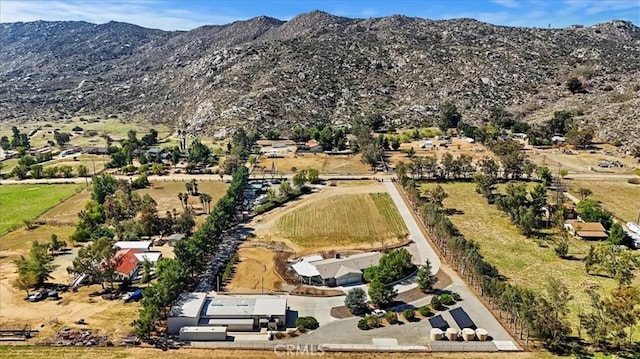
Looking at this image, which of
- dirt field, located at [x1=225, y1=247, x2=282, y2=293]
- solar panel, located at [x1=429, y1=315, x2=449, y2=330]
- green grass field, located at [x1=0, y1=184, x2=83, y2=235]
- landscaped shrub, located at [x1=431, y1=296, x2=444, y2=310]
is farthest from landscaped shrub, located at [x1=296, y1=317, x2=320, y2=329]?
green grass field, located at [x1=0, y1=184, x2=83, y2=235]

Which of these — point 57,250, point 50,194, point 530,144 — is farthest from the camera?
point 530,144

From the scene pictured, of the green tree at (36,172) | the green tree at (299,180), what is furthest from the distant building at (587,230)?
the green tree at (36,172)

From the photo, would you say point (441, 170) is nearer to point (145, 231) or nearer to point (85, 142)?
point (145, 231)

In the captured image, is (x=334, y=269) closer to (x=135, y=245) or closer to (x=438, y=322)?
(x=438, y=322)

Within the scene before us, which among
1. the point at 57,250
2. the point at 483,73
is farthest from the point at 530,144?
the point at 57,250

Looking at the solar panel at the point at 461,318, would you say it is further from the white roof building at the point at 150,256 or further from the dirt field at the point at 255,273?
the white roof building at the point at 150,256
